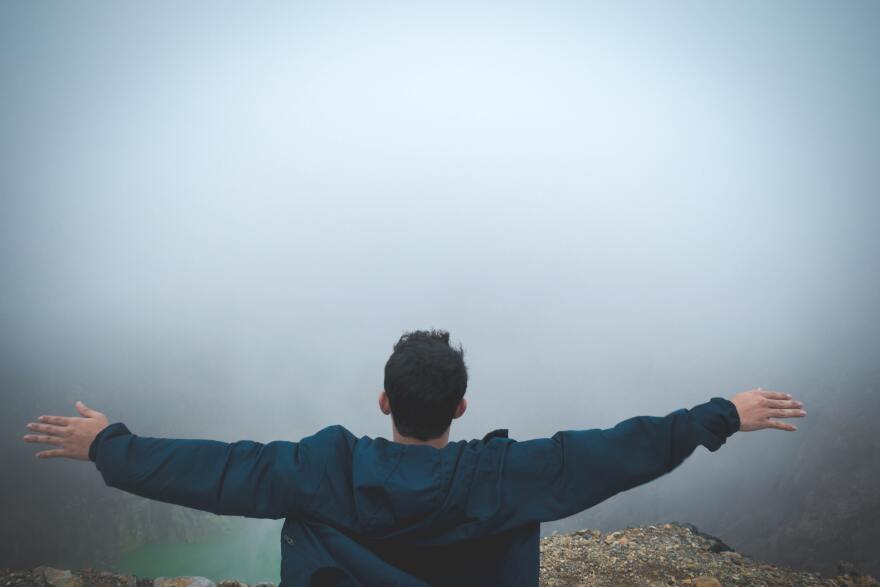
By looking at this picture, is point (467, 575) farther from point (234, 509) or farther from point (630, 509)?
point (630, 509)

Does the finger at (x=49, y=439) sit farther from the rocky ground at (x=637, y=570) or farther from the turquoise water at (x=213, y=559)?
the turquoise water at (x=213, y=559)

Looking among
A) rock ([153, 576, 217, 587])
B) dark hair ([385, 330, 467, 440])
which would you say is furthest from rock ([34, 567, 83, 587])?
dark hair ([385, 330, 467, 440])

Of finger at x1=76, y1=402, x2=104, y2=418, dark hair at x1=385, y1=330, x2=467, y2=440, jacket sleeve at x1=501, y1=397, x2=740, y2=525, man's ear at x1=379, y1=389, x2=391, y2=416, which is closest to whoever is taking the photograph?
jacket sleeve at x1=501, y1=397, x2=740, y2=525

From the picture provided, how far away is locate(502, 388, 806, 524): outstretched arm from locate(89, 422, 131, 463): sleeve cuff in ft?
8.41

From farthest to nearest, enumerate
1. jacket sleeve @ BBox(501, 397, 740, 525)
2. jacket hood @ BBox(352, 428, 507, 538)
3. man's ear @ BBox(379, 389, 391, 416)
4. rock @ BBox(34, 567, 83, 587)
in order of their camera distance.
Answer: rock @ BBox(34, 567, 83, 587), man's ear @ BBox(379, 389, 391, 416), jacket sleeve @ BBox(501, 397, 740, 525), jacket hood @ BBox(352, 428, 507, 538)

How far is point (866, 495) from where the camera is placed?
35125 millimetres

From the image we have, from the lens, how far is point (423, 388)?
9.86 feet

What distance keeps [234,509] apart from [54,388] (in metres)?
123

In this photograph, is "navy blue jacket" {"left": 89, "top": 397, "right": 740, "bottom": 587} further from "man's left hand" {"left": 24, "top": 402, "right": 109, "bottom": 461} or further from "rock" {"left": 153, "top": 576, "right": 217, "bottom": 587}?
"rock" {"left": 153, "top": 576, "right": 217, "bottom": 587}

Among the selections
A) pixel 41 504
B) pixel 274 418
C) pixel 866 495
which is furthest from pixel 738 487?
pixel 274 418

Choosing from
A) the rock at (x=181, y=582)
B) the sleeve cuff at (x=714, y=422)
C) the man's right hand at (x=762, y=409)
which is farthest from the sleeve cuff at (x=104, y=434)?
the rock at (x=181, y=582)

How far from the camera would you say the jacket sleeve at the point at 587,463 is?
2912mm

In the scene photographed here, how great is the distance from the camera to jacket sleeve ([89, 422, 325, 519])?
2795 millimetres

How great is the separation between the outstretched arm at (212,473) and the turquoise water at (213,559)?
259 ft
